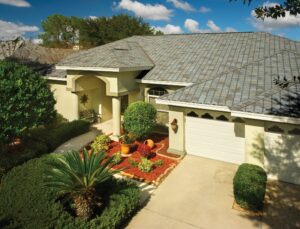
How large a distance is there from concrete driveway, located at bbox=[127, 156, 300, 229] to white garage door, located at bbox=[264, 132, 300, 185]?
15.5 inches

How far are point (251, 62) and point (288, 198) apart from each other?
340 inches

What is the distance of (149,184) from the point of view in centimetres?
1040

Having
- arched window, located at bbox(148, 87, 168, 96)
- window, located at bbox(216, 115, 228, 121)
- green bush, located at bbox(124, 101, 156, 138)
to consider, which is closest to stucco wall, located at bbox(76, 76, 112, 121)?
arched window, located at bbox(148, 87, 168, 96)

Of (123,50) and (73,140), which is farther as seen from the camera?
(123,50)

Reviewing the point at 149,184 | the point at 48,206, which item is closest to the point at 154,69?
the point at 149,184

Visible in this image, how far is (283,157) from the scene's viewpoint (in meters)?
9.98

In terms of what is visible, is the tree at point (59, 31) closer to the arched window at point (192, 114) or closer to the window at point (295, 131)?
the arched window at point (192, 114)

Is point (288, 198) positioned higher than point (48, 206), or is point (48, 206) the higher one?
point (48, 206)

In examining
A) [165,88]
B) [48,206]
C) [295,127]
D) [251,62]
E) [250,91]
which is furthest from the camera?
[165,88]

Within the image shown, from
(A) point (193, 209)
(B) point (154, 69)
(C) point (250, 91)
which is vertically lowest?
(A) point (193, 209)

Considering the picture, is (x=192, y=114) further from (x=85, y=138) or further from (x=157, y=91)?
(x=85, y=138)

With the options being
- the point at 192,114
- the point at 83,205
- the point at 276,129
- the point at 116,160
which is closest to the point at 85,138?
the point at 116,160

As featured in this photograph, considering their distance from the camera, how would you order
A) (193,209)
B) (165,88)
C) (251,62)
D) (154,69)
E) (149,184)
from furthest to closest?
1. (154,69)
2. (165,88)
3. (251,62)
4. (149,184)
5. (193,209)

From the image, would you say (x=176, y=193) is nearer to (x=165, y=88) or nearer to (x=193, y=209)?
(x=193, y=209)
